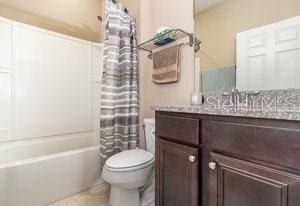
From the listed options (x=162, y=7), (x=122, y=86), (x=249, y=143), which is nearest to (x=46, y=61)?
(x=122, y=86)

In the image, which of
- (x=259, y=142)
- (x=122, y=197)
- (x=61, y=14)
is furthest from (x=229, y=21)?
(x=61, y=14)

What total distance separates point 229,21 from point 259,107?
697mm

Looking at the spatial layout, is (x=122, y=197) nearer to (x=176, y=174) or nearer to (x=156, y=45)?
(x=176, y=174)

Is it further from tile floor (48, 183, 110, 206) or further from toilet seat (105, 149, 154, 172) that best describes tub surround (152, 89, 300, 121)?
tile floor (48, 183, 110, 206)

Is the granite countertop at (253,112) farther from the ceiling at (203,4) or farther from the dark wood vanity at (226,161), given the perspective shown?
the ceiling at (203,4)

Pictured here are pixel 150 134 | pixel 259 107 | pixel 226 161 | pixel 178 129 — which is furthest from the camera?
pixel 150 134

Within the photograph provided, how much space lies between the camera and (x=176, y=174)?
3.68 ft

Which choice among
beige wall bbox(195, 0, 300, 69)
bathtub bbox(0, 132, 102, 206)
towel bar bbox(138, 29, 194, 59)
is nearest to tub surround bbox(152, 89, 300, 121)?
beige wall bbox(195, 0, 300, 69)

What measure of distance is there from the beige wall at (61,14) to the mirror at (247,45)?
64.3 inches

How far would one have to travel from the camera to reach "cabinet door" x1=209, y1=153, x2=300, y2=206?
0.68 m

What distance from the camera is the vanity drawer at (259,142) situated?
2.20 ft

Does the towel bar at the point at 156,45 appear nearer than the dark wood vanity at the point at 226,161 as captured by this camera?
No

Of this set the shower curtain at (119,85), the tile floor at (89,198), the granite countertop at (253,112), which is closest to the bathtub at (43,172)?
the tile floor at (89,198)

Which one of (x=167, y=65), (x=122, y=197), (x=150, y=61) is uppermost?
(x=150, y=61)
